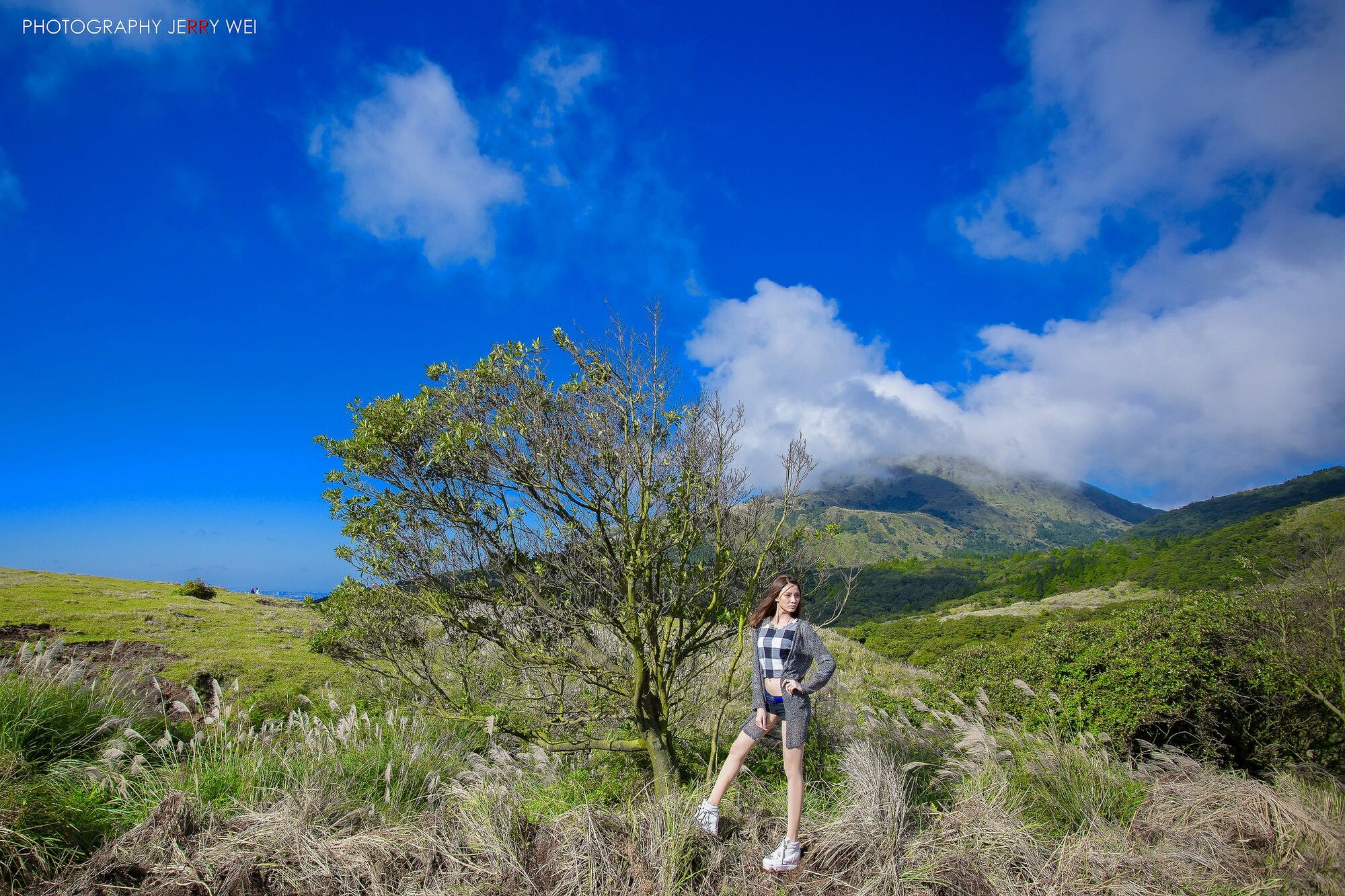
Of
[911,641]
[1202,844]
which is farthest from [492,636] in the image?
[911,641]

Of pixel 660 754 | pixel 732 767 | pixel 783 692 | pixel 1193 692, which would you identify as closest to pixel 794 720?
pixel 783 692

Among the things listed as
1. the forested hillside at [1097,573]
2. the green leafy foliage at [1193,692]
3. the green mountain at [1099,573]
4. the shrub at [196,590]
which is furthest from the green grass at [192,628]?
the forested hillside at [1097,573]

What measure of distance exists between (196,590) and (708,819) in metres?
48.6

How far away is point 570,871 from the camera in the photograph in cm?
410

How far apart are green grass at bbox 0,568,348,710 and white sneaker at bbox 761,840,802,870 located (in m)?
7.87

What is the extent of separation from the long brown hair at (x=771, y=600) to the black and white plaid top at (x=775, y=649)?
188 millimetres

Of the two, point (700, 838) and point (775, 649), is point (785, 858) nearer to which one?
point (700, 838)

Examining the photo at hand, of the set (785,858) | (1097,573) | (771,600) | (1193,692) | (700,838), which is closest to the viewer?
(785,858)

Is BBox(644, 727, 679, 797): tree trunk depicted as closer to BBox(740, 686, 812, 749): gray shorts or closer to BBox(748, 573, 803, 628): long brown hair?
BBox(740, 686, 812, 749): gray shorts

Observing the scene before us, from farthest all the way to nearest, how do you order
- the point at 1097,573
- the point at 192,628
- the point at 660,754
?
the point at 1097,573 < the point at 192,628 < the point at 660,754

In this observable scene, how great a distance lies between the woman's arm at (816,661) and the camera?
14.9 ft

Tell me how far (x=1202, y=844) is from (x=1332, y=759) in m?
16.4

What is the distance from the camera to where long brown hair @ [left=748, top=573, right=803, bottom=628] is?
16.3ft

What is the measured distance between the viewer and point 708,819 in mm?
4605
